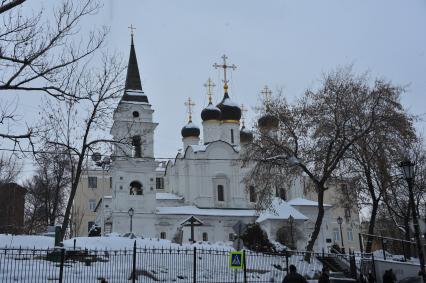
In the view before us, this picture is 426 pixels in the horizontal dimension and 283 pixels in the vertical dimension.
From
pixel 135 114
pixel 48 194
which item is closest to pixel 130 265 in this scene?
pixel 48 194

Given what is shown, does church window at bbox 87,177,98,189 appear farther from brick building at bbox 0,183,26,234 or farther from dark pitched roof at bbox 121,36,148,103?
dark pitched roof at bbox 121,36,148,103

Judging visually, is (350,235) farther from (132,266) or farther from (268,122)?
(132,266)

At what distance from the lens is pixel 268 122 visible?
30.3m

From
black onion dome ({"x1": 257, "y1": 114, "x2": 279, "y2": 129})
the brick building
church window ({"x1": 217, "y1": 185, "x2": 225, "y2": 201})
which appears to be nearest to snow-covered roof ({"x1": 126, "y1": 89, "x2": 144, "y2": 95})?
church window ({"x1": 217, "y1": 185, "x2": 225, "y2": 201})

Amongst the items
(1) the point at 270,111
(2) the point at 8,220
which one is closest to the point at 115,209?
(2) the point at 8,220

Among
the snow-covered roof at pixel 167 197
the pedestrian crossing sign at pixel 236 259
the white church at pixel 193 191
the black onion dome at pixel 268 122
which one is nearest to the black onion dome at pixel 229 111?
the white church at pixel 193 191

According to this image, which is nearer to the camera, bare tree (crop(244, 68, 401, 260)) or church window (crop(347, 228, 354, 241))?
bare tree (crop(244, 68, 401, 260))

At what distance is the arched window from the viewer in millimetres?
50125

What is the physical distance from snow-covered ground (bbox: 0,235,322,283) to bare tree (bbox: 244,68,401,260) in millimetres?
5169

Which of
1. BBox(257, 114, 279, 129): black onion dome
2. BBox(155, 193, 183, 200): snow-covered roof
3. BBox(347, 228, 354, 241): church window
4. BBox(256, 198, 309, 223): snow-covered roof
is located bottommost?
BBox(347, 228, 354, 241): church window

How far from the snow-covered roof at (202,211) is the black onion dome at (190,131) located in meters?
9.14

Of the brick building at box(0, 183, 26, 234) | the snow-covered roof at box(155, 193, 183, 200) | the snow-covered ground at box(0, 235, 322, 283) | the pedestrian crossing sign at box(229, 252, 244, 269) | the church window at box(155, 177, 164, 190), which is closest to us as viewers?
the pedestrian crossing sign at box(229, 252, 244, 269)

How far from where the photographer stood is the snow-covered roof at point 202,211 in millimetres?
50978

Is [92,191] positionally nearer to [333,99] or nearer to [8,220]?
[8,220]
